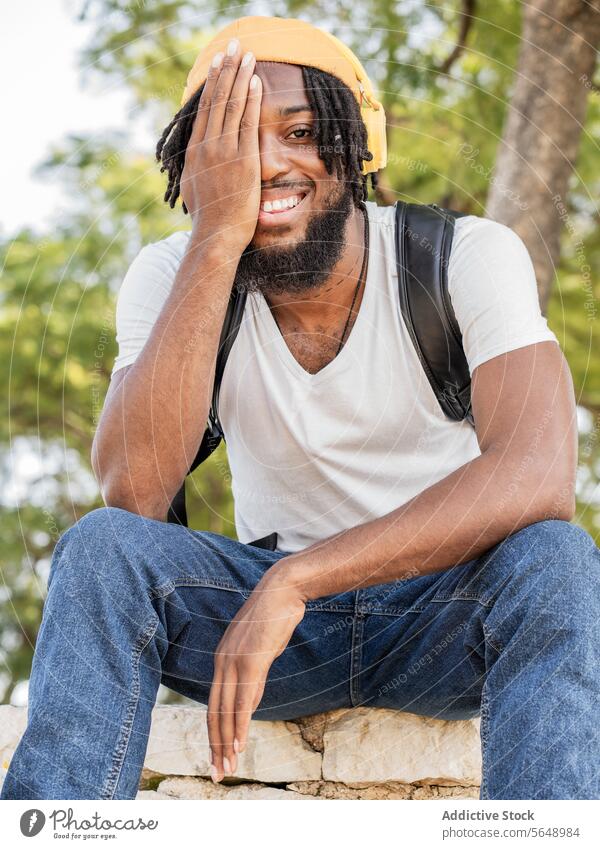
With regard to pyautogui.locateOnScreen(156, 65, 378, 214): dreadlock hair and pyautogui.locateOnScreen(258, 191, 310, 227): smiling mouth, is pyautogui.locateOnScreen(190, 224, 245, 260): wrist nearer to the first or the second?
pyautogui.locateOnScreen(258, 191, 310, 227): smiling mouth

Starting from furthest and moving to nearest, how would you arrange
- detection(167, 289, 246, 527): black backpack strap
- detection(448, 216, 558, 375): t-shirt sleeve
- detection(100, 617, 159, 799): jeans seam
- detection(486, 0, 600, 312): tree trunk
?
detection(486, 0, 600, 312): tree trunk < detection(167, 289, 246, 527): black backpack strap < detection(448, 216, 558, 375): t-shirt sleeve < detection(100, 617, 159, 799): jeans seam

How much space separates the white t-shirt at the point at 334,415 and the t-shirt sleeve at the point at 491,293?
0.01 m

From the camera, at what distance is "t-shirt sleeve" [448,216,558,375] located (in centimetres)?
242

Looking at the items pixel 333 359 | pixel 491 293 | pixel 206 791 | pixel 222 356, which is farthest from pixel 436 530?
pixel 206 791

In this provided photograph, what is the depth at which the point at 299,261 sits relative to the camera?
2.91 meters

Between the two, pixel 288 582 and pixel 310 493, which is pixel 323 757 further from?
pixel 288 582

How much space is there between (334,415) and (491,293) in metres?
0.58

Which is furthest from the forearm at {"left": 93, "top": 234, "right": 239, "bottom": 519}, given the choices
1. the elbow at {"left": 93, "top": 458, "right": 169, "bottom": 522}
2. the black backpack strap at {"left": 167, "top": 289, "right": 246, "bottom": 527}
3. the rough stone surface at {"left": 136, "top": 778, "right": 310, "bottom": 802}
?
the rough stone surface at {"left": 136, "top": 778, "right": 310, "bottom": 802}

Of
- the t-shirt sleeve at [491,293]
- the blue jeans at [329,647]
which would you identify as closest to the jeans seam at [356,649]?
the blue jeans at [329,647]

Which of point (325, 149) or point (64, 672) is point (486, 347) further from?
point (64, 672)

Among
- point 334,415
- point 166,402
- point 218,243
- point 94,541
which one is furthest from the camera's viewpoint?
point 334,415

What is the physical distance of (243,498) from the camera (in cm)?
295

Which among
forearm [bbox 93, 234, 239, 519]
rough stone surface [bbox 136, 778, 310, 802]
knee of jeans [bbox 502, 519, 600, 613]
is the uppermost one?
forearm [bbox 93, 234, 239, 519]

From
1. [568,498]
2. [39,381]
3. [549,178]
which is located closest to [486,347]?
[568,498]
